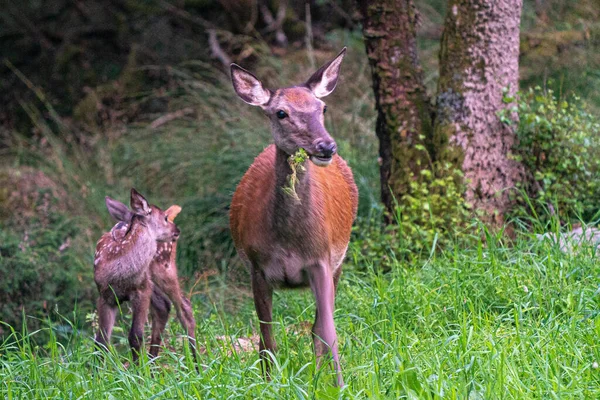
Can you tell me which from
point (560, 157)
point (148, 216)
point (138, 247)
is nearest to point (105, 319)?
point (138, 247)

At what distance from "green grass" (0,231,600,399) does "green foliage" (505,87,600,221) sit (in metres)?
0.97

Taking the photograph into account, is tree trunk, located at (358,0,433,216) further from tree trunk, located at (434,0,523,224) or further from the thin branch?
the thin branch

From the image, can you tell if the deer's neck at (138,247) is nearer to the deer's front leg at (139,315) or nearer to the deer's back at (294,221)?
the deer's front leg at (139,315)

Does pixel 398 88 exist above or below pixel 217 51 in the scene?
above

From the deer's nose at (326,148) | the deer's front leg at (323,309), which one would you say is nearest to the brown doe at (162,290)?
the deer's front leg at (323,309)

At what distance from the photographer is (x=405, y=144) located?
720 centimetres

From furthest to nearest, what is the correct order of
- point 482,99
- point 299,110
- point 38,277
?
point 38,277 < point 482,99 < point 299,110

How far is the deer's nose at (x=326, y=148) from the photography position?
14.7 ft

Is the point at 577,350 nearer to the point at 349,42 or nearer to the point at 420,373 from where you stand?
the point at 420,373

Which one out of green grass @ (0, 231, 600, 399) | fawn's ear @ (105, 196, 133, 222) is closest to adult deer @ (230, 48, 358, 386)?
green grass @ (0, 231, 600, 399)

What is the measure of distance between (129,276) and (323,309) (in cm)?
132

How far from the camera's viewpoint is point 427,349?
4.31 m

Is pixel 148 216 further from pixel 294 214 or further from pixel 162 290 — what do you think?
pixel 294 214

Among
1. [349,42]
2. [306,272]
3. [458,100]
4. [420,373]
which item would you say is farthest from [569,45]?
[420,373]
